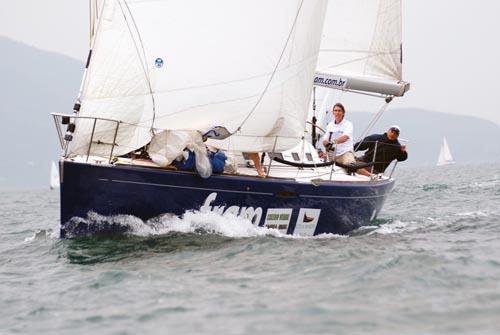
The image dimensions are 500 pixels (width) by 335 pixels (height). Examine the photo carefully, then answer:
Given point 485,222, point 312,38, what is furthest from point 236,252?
point 485,222

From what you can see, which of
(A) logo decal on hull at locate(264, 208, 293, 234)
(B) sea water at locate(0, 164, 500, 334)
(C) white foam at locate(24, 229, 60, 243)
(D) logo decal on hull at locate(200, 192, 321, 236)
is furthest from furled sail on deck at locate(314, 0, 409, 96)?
(C) white foam at locate(24, 229, 60, 243)

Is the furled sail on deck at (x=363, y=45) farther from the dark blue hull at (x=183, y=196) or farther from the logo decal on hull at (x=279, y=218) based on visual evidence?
the logo decal on hull at (x=279, y=218)

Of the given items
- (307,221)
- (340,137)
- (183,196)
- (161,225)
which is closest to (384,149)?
(340,137)

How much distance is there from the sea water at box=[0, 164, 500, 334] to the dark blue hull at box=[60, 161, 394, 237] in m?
0.16

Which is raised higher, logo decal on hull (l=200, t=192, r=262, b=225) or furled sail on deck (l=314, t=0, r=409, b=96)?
furled sail on deck (l=314, t=0, r=409, b=96)

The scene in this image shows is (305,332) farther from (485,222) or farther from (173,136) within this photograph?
(485,222)

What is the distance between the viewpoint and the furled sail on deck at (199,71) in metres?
9.16

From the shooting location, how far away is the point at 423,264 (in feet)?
23.9

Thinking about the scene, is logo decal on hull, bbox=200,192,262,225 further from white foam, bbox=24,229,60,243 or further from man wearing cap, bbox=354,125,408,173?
man wearing cap, bbox=354,125,408,173

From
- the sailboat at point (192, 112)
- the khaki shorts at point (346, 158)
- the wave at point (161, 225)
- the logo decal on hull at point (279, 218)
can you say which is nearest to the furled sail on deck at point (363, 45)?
the khaki shorts at point (346, 158)

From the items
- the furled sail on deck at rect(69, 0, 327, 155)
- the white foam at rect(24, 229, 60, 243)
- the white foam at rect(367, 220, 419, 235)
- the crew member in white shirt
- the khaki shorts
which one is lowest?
the white foam at rect(24, 229, 60, 243)

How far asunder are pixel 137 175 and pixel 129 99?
0.93 m

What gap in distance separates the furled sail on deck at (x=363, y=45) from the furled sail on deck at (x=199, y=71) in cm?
293

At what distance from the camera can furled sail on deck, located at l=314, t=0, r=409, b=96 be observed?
13148 mm
